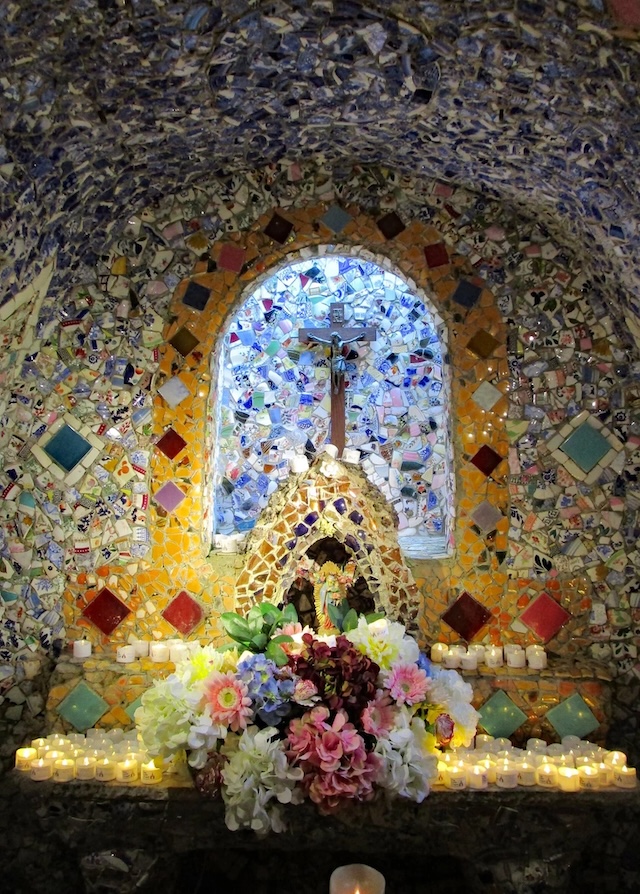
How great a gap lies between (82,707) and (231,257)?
4.46ft

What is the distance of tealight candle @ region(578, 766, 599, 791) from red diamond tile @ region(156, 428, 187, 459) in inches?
54.8

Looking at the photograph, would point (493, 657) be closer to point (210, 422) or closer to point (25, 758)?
point (210, 422)

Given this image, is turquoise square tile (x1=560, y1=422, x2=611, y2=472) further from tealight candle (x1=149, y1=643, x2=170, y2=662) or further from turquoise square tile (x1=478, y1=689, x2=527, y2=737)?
tealight candle (x1=149, y1=643, x2=170, y2=662)

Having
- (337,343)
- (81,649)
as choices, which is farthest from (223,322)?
(81,649)

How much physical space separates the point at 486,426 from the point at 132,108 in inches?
51.1

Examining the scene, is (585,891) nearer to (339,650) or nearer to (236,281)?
(339,650)

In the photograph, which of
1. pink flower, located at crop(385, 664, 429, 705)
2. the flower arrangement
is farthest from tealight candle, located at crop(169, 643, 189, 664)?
pink flower, located at crop(385, 664, 429, 705)

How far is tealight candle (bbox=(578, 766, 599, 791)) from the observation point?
221 centimetres

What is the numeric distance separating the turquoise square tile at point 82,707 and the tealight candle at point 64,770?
318 millimetres

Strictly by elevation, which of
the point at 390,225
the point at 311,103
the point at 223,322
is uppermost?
the point at 311,103

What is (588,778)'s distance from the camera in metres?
2.22

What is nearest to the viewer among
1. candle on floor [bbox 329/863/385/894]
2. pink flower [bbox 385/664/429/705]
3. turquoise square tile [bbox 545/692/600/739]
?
candle on floor [bbox 329/863/385/894]

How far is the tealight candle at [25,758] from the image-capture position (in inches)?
89.5

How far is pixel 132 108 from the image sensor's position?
2.17 meters
